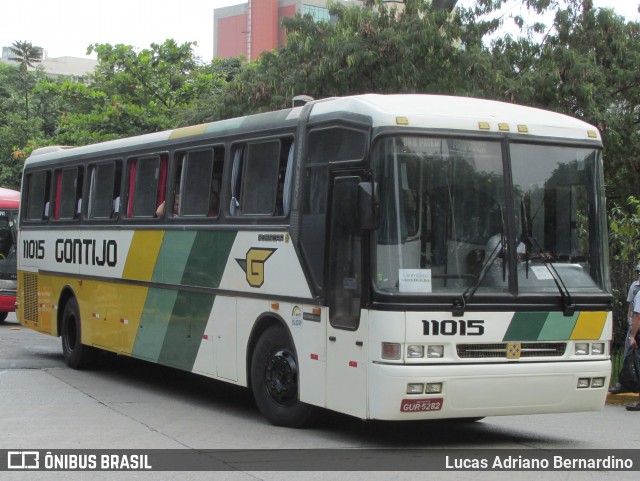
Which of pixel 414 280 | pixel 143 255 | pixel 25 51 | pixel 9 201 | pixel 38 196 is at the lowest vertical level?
pixel 414 280

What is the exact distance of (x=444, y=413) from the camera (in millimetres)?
9125

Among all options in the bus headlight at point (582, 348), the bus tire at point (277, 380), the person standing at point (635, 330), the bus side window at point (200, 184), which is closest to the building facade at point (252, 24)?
the bus side window at point (200, 184)

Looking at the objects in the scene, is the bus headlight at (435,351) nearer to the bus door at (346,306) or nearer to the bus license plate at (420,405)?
the bus license plate at (420,405)

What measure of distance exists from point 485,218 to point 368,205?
3.65 ft

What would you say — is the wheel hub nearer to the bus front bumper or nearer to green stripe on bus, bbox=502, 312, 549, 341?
the bus front bumper

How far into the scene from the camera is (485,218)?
9477 millimetres

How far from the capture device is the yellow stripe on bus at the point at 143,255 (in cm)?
1354

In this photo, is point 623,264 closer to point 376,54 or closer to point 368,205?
point 376,54

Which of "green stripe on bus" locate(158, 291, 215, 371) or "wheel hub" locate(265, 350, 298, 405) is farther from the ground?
"green stripe on bus" locate(158, 291, 215, 371)

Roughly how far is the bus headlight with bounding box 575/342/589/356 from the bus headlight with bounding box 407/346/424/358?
164 centimetres

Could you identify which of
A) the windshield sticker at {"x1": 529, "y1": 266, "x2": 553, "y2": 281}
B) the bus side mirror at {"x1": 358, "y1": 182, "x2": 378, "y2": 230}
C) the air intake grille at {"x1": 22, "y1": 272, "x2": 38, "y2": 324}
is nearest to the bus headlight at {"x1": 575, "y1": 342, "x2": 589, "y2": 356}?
the windshield sticker at {"x1": 529, "y1": 266, "x2": 553, "y2": 281}

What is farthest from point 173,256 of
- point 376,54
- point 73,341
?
point 376,54

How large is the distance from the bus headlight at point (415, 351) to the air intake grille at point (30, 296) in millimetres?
10113

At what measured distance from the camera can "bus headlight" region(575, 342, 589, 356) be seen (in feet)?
32.0
